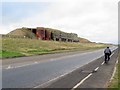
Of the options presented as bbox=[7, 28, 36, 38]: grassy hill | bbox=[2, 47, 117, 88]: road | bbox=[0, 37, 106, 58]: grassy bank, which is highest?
bbox=[7, 28, 36, 38]: grassy hill

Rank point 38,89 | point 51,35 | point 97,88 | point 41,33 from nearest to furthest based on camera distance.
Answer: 1. point 38,89
2. point 97,88
3. point 41,33
4. point 51,35

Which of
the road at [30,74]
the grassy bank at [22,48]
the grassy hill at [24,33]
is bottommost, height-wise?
the road at [30,74]

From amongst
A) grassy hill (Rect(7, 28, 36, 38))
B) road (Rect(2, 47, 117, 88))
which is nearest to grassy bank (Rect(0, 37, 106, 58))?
road (Rect(2, 47, 117, 88))

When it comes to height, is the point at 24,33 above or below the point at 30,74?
above

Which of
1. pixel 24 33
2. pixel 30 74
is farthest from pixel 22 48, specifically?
pixel 24 33

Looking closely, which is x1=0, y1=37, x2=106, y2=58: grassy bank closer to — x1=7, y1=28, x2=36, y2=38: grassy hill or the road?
the road

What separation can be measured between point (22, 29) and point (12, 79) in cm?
12770

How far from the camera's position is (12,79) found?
55.2 feet

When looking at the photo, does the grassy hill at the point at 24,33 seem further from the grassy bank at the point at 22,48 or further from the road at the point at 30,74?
the road at the point at 30,74

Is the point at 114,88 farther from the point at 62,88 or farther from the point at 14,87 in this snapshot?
the point at 14,87

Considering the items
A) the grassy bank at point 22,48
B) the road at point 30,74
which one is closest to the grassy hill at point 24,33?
the grassy bank at point 22,48

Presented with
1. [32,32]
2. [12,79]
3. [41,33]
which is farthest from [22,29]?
[12,79]

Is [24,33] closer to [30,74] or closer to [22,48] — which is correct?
[22,48]

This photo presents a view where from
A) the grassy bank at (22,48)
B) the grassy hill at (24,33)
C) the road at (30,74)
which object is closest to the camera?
the road at (30,74)
